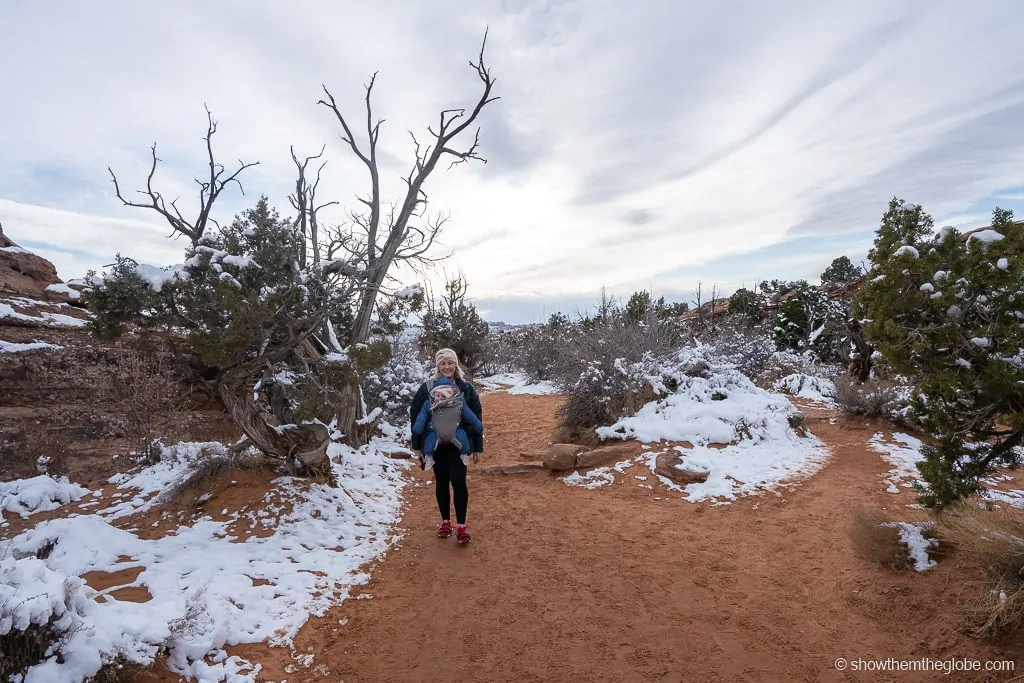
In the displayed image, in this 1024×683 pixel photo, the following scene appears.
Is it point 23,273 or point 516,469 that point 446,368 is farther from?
point 23,273

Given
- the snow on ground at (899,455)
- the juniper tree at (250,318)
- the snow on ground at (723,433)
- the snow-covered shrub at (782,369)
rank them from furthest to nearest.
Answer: the snow-covered shrub at (782,369) < the snow on ground at (723,433) < the snow on ground at (899,455) < the juniper tree at (250,318)

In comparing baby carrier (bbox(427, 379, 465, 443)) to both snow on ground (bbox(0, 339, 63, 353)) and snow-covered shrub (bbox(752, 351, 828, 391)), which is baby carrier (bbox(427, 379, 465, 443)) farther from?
snow-covered shrub (bbox(752, 351, 828, 391))

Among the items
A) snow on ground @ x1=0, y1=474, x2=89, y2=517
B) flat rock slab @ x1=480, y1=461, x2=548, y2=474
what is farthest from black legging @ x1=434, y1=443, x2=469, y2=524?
snow on ground @ x1=0, y1=474, x2=89, y2=517

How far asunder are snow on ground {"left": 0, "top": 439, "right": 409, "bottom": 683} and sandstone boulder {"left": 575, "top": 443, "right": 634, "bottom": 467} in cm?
269

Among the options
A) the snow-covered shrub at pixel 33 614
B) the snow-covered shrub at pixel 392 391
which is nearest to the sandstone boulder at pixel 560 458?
the snow-covered shrub at pixel 392 391

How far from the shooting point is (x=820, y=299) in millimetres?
16953

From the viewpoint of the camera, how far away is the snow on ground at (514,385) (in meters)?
17.6

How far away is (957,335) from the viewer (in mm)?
3266

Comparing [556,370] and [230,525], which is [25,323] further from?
[556,370]

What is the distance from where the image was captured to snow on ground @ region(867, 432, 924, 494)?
5.72m

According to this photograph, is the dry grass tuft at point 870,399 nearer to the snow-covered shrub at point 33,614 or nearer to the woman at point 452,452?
the woman at point 452,452

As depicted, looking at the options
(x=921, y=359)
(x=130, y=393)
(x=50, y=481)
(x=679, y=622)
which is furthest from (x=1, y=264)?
(x=921, y=359)

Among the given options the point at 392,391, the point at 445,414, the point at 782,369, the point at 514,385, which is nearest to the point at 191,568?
the point at 445,414

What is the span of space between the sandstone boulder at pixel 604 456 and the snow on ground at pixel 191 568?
2692 millimetres
